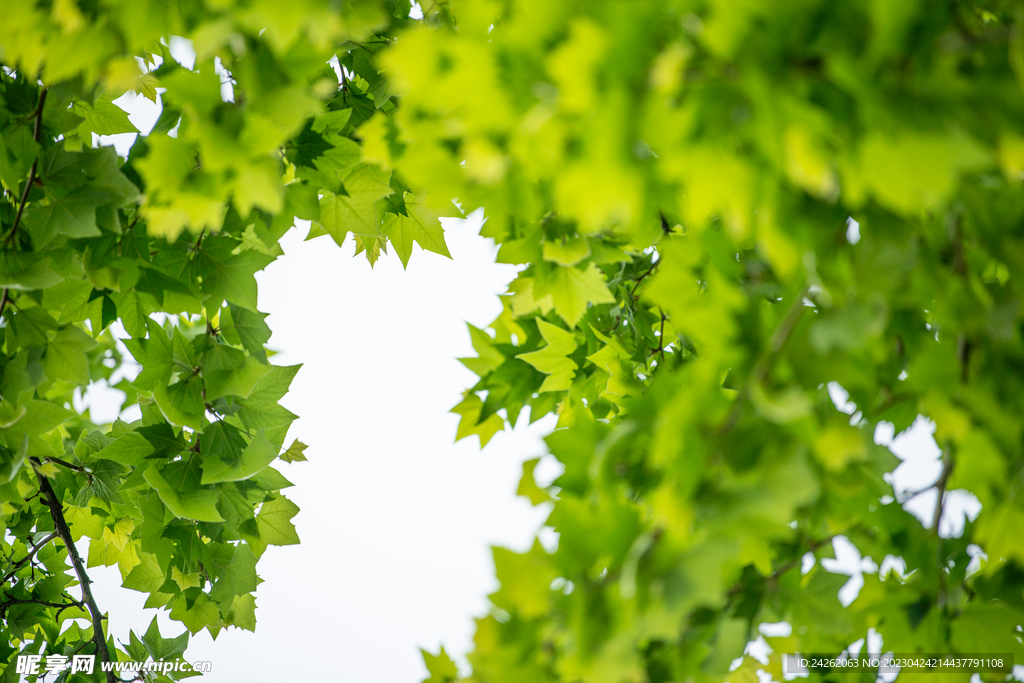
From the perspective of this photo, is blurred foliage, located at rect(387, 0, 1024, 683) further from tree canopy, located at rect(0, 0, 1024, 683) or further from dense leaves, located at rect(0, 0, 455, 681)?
dense leaves, located at rect(0, 0, 455, 681)

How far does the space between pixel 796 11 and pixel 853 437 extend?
205mm

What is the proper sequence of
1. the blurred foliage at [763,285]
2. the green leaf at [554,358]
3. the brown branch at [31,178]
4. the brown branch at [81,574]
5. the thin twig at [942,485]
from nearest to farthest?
the blurred foliage at [763,285]
the thin twig at [942,485]
the brown branch at [31,178]
the green leaf at [554,358]
the brown branch at [81,574]

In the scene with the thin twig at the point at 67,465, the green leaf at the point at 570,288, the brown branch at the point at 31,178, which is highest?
the brown branch at the point at 31,178

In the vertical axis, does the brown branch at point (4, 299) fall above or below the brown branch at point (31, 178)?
Answer: below

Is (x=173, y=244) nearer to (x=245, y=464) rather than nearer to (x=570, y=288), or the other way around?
(x=245, y=464)

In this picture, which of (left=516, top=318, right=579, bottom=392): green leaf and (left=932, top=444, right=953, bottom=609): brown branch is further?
(left=516, top=318, right=579, bottom=392): green leaf

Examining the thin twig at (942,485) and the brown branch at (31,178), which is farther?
the brown branch at (31,178)

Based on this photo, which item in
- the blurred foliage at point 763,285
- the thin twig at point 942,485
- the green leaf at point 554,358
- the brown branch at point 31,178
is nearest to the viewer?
the blurred foliage at point 763,285

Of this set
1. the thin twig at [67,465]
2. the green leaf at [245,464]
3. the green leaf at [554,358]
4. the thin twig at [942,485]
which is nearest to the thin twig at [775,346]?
the thin twig at [942,485]

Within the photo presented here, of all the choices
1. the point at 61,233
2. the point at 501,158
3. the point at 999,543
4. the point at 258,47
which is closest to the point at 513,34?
the point at 501,158

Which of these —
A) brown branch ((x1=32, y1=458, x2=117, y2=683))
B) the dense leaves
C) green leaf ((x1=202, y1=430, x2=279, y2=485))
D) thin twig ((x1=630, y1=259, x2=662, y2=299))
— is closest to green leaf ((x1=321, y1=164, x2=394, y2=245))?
the dense leaves

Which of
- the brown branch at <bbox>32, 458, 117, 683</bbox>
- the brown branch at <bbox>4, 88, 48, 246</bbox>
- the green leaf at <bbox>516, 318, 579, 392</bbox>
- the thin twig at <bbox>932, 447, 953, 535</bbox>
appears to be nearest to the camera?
the thin twig at <bbox>932, 447, 953, 535</bbox>

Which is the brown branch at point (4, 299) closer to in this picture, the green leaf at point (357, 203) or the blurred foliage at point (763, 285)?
the green leaf at point (357, 203)

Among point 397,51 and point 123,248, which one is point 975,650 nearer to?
point 397,51
